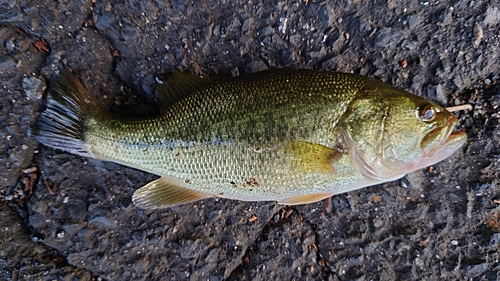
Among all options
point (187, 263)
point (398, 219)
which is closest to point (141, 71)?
point (187, 263)

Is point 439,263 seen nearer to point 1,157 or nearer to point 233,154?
point 233,154

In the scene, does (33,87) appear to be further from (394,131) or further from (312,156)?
(394,131)

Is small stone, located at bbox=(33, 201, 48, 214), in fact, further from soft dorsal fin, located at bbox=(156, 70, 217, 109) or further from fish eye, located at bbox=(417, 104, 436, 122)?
fish eye, located at bbox=(417, 104, 436, 122)

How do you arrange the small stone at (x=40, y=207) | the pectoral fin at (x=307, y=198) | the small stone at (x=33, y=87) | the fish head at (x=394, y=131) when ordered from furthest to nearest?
the small stone at (x=40, y=207) < the small stone at (x=33, y=87) < the pectoral fin at (x=307, y=198) < the fish head at (x=394, y=131)

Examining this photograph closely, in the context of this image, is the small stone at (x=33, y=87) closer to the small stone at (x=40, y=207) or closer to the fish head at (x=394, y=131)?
the small stone at (x=40, y=207)

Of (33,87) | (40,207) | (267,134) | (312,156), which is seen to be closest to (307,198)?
(312,156)

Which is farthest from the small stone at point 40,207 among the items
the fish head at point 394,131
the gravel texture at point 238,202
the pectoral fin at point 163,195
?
the fish head at point 394,131

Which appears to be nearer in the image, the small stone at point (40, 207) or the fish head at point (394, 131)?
the fish head at point (394, 131)
